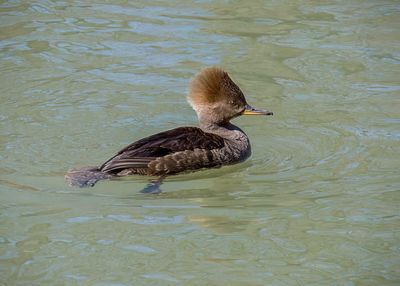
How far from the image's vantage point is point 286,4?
41.0ft

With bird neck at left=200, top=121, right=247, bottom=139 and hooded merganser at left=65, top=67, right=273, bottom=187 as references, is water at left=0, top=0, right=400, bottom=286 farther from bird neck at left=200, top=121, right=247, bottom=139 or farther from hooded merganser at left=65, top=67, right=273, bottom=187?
bird neck at left=200, top=121, right=247, bottom=139

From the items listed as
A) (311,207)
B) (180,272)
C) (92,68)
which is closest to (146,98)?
(92,68)

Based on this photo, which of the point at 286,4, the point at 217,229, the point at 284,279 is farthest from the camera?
A: the point at 286,4

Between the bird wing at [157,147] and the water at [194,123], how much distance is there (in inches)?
7.0

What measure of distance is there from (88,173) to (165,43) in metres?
4.07

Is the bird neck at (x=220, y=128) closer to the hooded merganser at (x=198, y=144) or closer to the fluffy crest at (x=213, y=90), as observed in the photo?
the hooded merganser at (x=198, y=144)

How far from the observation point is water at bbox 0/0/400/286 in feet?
18.7

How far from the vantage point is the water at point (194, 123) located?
570 centimetres

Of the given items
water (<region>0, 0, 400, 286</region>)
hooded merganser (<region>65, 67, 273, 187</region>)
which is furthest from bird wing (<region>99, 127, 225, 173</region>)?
water (<region>0, 0, 400, 286</region>)

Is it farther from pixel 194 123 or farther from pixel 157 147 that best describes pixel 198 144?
pixel 194 123

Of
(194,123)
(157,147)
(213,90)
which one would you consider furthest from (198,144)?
(194,123)

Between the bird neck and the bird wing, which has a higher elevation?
the bird wing

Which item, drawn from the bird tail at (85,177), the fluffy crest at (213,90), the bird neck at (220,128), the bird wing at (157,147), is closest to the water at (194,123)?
the bird tail at (85,177)

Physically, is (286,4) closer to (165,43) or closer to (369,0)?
(369,0)
